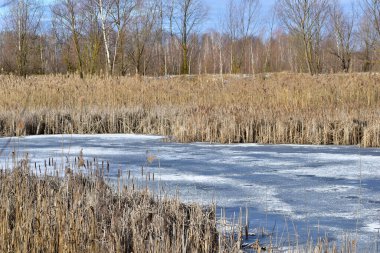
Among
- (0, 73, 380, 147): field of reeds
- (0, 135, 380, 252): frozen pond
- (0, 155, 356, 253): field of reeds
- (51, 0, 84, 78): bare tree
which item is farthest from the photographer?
(51, 0, 84, 78): bare tree

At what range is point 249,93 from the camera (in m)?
9.64

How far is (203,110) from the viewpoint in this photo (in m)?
7.59

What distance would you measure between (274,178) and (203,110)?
3.73 meters

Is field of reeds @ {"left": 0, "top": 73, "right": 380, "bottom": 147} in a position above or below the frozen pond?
above

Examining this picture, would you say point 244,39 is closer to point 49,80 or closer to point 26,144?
point 49,80

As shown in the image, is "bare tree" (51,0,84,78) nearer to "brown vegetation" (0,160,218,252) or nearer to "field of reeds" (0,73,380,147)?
"field of reeds" (0,73,380,147)

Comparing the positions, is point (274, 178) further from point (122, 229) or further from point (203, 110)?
point (203, 110)

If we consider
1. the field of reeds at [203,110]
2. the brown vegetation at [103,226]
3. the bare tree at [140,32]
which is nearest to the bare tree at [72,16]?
the bare tree at [140,32]

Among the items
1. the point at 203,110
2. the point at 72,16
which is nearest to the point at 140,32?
the point at 72,16

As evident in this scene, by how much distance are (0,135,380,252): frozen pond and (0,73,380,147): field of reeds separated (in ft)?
1.37

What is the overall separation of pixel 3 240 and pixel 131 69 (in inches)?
1004

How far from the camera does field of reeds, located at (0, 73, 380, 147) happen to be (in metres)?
6.46

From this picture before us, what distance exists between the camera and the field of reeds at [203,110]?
254 inches

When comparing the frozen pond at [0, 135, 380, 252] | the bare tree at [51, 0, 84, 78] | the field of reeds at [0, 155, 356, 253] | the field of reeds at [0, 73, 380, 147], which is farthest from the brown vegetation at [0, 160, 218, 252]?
the bare tree at [51, 0, 84, 78]
